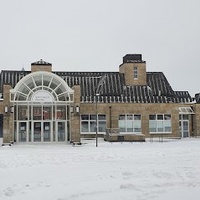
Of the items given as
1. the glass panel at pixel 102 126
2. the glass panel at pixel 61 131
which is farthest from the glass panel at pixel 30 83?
the glass panel at pixel 102 126

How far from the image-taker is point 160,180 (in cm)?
1260

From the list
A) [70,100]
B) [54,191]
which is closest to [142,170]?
[54,191]

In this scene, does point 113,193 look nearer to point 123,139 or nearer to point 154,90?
point 123,139

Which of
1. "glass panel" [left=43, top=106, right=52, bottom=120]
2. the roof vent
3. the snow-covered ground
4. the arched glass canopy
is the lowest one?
the snow-covered ground

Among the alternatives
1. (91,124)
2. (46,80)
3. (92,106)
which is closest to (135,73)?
(92,106)

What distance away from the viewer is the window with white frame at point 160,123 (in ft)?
127

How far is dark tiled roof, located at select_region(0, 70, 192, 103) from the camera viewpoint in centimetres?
3884

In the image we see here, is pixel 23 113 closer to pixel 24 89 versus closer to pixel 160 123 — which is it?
pixel 24 89

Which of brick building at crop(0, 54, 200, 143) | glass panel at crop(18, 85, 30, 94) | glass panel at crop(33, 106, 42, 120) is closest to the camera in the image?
brick building at crop(0, 54, 200, 143)

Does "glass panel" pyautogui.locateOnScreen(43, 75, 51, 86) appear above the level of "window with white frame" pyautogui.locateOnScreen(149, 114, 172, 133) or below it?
above

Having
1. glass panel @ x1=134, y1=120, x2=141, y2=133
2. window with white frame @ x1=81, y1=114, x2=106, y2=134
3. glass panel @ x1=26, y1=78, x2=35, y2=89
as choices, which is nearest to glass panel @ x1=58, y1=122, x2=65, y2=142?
glass panel @ x1=26, y1=78, x2=35, y2=89

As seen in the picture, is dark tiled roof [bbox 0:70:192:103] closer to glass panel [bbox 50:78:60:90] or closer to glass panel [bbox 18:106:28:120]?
glass panel [bbox 50:78:60:90]

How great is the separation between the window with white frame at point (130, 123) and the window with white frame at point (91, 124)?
182 centimetres

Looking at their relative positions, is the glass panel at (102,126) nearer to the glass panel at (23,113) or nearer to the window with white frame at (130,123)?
the window with white frame at (130,123)
